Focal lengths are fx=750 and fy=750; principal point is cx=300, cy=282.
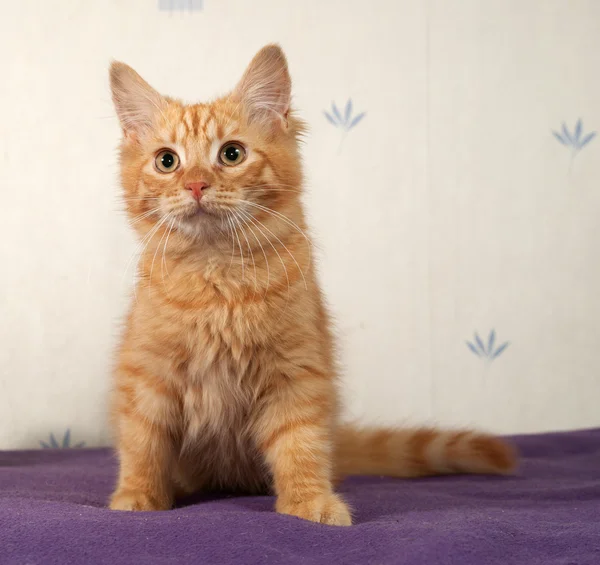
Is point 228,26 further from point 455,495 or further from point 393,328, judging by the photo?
point 455,495

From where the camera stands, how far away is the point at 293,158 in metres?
1.54

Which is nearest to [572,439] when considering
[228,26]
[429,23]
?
[429,23]

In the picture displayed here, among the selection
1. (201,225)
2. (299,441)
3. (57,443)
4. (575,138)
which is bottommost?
(57,443)

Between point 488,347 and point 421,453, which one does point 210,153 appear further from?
point 488,347

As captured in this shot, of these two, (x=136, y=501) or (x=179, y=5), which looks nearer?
(x=136, y=501)

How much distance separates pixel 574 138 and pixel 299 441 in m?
1.66

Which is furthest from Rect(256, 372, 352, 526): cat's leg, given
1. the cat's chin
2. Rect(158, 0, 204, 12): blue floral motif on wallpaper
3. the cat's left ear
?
Rect(158, 0, 204, 12): blue floral motif on wallpaper

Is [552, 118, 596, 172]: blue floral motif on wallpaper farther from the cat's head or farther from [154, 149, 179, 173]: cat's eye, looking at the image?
[154, 149, 179, 173]: cat's eye

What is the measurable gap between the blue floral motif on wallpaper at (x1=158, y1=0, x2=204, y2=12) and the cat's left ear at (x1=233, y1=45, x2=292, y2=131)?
35.8 inches

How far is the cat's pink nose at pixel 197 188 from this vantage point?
4.35 ft

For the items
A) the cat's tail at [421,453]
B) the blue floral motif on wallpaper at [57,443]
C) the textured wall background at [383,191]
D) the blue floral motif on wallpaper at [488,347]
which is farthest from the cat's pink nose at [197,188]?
the blue floral motif on wallpaper at [488,347]

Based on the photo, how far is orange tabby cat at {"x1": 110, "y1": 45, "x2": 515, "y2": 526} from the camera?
138 centimetres

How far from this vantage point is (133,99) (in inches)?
61.5

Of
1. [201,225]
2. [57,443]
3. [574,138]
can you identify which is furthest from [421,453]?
[574,138]
